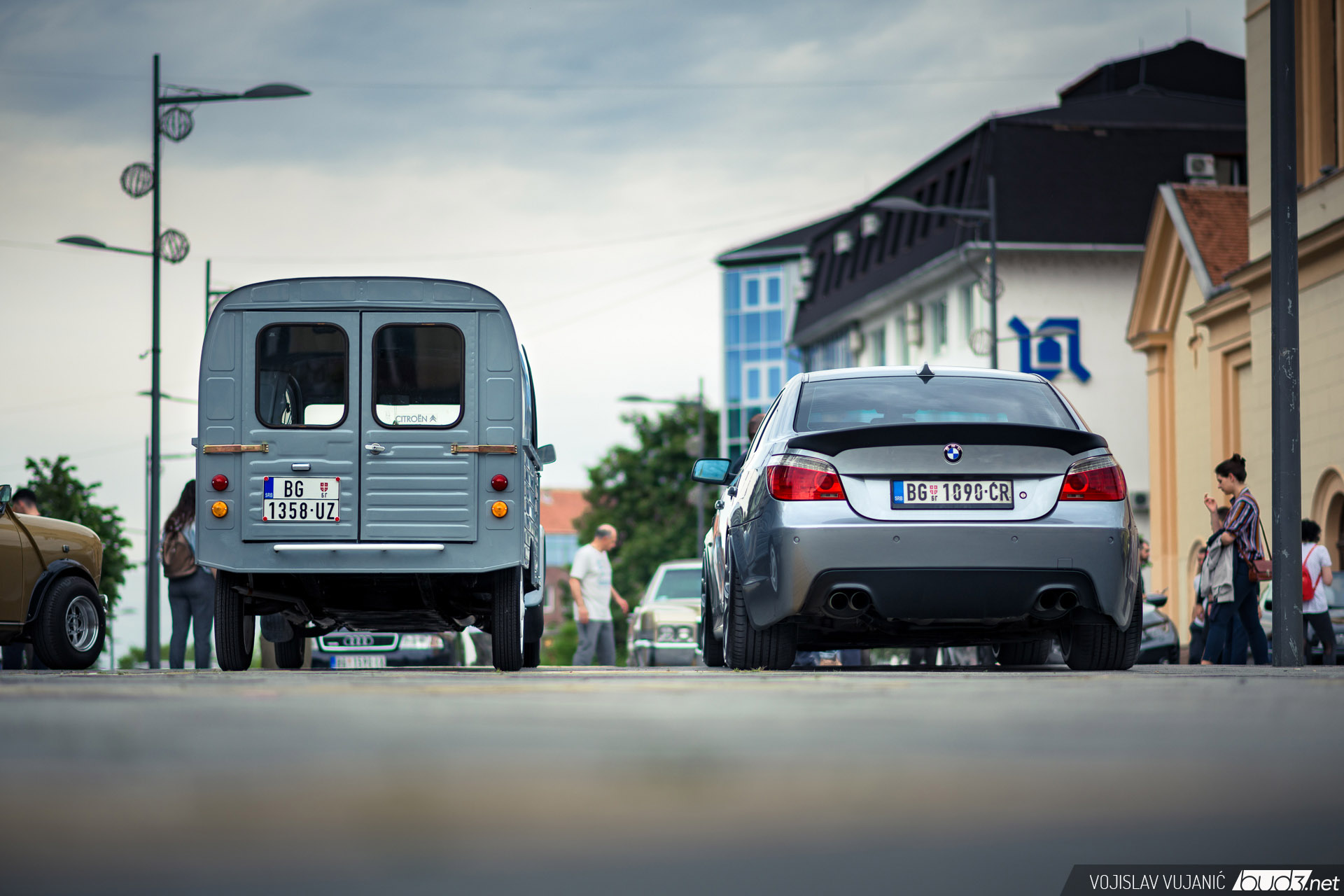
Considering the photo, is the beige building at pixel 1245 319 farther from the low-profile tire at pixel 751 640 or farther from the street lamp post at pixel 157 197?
the low-profile tire at pixel 751 640

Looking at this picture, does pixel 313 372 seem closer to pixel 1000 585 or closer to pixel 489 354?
pixel 489 354

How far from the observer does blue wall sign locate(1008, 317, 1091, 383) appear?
5788 centimetres

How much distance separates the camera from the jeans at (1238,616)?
16109mm

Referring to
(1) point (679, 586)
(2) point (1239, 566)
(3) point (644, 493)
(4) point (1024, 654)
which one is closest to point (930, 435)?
(4) point (1024, 654)

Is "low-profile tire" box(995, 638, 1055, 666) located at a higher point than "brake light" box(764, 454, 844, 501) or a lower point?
lower

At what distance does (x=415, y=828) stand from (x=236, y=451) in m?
9.40

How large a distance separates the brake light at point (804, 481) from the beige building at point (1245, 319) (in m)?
20.4

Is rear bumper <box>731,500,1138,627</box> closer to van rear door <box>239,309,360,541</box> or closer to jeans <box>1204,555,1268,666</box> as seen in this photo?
van rear door <box>239,309,360,541</box>

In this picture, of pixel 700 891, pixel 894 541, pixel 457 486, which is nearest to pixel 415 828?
pixel 700 891

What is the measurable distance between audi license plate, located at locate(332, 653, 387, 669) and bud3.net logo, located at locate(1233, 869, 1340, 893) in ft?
56.8

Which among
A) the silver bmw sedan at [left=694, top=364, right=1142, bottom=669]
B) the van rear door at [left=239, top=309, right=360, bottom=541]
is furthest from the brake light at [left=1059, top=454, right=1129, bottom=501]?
the van rear door at [left=239, top=309, right=360, bottom=541]

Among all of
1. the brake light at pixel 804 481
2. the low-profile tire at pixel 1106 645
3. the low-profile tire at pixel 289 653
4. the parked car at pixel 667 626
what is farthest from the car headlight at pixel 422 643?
the brake light at pixel 804 481

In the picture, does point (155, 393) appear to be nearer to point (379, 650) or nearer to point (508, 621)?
point (379, 650)

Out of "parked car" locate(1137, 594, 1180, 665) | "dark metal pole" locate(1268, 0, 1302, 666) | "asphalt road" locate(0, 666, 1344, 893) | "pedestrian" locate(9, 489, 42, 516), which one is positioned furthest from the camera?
"parked car" locate(1137, 594, 1180, 665)
